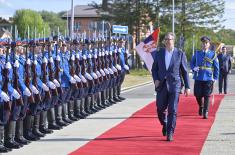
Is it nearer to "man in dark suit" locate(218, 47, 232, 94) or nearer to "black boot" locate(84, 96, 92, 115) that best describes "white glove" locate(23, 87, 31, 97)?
"black boot" locate(84, 96, 92, 115)

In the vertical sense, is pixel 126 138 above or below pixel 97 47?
below

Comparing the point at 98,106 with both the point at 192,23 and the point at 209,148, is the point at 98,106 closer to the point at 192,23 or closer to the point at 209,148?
the point at 209,148

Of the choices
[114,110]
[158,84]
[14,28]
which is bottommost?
[114,110]

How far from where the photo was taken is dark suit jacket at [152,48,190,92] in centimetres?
1182

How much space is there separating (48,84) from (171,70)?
90.4 inches

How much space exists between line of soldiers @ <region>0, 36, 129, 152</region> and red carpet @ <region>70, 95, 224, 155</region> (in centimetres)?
116

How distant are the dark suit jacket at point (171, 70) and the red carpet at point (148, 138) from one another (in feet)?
3.18

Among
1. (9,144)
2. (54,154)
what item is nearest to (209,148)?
(54,154)

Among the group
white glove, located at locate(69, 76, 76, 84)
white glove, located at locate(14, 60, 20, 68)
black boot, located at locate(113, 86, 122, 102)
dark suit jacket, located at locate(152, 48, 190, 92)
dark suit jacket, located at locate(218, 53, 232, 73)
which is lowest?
black boot, located at locate(113, 86, 122, 102)

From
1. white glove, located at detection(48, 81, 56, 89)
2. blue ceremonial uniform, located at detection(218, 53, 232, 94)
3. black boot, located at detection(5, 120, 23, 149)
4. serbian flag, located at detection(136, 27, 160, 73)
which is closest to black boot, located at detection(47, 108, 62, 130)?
white glove, located at detection(48, 81, 56, 89)

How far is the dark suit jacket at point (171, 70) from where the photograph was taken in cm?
1182

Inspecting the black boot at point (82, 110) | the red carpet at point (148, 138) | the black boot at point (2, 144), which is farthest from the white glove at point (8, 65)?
the black boot at point (82, 110)

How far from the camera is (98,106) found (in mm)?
17500

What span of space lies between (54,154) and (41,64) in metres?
2.31
